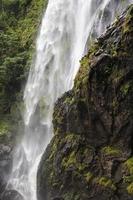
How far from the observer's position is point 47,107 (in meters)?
20.4

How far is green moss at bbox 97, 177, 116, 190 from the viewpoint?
36.4 ft

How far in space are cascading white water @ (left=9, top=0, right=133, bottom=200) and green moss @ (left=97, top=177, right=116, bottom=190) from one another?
6.55 m

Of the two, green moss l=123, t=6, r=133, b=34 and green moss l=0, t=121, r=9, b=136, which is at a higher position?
green moss l=0, t=121, r=9, b=136

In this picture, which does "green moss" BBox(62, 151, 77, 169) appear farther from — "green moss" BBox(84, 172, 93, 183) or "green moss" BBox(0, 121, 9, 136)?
"green moss" BBox(0, 121, 9, 136)

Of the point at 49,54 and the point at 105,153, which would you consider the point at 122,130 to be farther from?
the point at 49,54

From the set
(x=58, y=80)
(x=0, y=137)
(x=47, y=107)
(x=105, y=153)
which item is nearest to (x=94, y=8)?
(x=58, y=80)

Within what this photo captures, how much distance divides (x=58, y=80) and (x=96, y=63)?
8.77 meters

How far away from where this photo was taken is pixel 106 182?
37.1 ft

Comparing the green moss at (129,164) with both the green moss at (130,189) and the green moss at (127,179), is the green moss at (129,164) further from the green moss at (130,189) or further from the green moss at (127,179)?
the green moss at (130,189)

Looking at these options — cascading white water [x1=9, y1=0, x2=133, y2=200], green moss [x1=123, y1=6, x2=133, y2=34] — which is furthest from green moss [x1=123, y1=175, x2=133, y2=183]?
cascading white water [x1=9, y1=0, x2=133, y2=200]

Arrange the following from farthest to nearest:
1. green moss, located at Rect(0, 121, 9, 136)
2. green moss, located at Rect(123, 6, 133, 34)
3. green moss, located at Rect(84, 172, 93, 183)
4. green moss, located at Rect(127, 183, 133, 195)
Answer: green moss, located at Rect(0, 121, 9, 136)
green moss, located at Rect(84, 172, 93, 183)
green moss, located at Rect(123, 6, 133, 34)
green moss, located at Rect(127, 183, 133, 195)

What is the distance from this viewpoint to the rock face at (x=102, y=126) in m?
11.0

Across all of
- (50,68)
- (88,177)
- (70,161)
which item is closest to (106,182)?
(88,177)

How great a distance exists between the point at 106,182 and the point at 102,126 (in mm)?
1399
